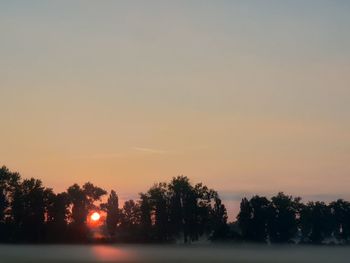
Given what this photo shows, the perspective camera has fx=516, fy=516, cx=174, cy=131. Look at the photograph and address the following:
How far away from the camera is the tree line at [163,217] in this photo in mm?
148375

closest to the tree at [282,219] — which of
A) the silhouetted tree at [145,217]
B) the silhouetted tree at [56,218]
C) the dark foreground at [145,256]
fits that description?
the dark foreground at [145,256]

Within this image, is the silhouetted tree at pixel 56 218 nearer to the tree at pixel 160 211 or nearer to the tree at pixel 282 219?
the tree at pixel 160 211

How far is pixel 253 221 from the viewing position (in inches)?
6560

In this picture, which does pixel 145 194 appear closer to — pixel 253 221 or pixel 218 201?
pixel 218 201

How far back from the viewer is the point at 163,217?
542 ft

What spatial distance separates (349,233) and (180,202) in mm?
61642

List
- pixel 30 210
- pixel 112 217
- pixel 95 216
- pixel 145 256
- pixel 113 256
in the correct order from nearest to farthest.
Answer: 1. pixel 145 256
2. pixel 113 256
3. pixel 30 210
4. pixel 112 217
5. pixel 95 216

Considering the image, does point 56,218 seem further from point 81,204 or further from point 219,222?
point 219,222

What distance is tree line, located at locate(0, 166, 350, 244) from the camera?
487 ft

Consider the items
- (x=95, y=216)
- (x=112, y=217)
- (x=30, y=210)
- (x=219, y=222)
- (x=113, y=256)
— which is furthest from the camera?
(x=95, y=216)

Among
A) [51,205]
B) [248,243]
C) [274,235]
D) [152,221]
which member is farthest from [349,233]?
[51,205]

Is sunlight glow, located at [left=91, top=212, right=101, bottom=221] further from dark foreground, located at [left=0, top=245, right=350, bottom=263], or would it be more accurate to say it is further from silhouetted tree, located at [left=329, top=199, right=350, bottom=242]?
silhouetted tree, located at [left=329, top=199, right=350, bottom=242]

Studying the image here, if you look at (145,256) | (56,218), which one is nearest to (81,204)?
(56,218)

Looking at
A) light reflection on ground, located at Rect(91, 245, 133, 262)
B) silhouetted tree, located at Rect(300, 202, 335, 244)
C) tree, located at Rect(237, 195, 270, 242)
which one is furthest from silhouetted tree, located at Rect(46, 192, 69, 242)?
silhouetted tree, located at Rect(300, 202, 335, 244)
